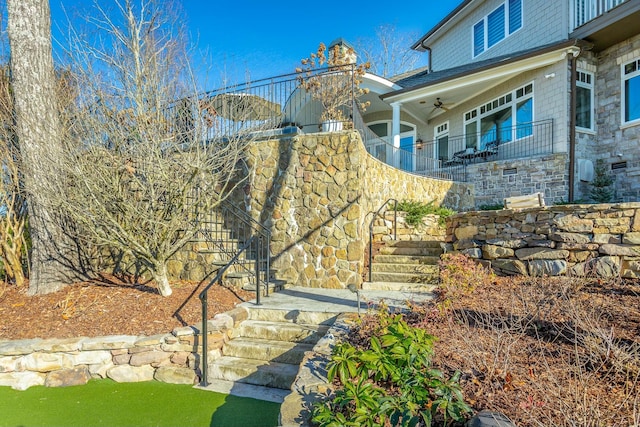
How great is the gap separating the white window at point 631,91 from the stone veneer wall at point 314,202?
7.62 meters

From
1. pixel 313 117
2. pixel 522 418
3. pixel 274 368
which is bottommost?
pixel 274 368

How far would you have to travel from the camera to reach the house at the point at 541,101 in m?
9.82

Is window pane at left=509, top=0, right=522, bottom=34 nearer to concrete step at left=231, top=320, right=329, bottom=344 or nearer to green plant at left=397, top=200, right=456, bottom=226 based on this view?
green plant at left=397, top=200, right=456, bottom=226

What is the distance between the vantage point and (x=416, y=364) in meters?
2.45

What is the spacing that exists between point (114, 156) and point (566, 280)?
6.41 meters

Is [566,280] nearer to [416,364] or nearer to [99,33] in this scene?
[416,364]

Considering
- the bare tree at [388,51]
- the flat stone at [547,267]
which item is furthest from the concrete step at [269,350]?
the bare tree at [388,51]

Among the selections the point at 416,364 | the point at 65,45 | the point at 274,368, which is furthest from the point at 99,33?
the point at 416,364

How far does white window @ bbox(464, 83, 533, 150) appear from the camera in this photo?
1138 cm

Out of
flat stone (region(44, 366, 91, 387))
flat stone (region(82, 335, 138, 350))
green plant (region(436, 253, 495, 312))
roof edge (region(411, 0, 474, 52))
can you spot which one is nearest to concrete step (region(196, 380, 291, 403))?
flat stone (region(82, 335, 138, 350))

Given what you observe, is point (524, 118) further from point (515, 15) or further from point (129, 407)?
point (129, 407)

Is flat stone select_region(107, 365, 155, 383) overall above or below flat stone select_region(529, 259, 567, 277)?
below

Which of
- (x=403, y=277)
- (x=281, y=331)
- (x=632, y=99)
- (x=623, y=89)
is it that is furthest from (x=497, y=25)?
(x=281, y=331)

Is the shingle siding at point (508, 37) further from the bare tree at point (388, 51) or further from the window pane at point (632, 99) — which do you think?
the bare tree at point (388, 51)
